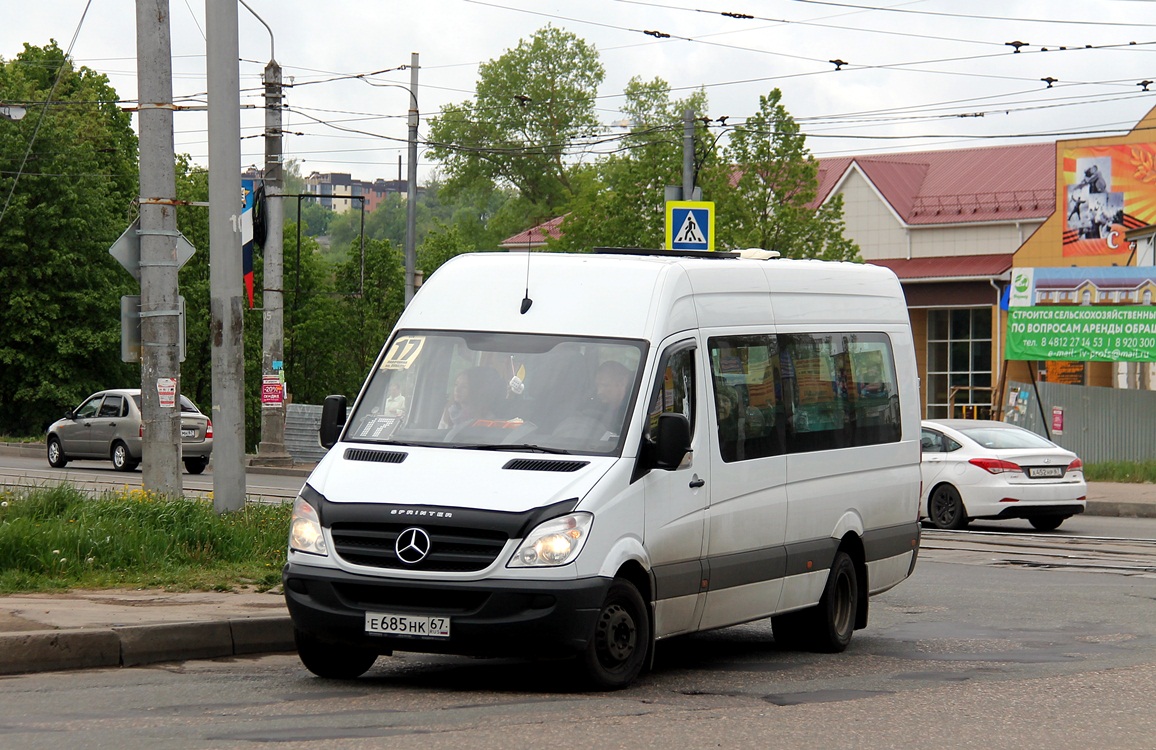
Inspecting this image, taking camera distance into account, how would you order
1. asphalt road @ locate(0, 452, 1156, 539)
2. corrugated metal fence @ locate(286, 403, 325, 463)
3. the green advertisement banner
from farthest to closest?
corrugated metal fence @ locate(286, 403, 325, 463), the green advertisement banner, asphalt road @ locate(0, 452, 1156, 539)

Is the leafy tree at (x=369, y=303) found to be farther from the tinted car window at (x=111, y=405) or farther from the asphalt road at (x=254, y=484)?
the tinted car window at (x=111, y=405)

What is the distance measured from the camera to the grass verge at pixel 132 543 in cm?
1112

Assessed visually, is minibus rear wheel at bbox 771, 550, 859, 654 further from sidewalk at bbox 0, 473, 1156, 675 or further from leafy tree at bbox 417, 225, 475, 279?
leafy tree at bbox 417, 225, 475, 279

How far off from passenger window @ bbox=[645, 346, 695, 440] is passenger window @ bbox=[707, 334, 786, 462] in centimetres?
24

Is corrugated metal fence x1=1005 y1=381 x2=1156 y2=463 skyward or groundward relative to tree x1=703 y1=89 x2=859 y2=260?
groundward

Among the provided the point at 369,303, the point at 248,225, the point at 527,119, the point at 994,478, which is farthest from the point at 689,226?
the point at 527,119

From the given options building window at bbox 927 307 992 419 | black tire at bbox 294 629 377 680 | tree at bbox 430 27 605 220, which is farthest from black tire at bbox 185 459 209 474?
tree at bbox 430 27 605 220

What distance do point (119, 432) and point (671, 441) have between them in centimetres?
2525

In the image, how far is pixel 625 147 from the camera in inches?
2265

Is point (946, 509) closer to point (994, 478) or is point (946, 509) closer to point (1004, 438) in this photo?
point (994, 478)

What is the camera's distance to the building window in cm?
5247

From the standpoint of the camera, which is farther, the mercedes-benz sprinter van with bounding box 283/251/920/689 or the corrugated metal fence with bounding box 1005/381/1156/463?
the corrugated metal fence with bounding box 1005/381/1156/463

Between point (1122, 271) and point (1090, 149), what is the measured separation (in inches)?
370

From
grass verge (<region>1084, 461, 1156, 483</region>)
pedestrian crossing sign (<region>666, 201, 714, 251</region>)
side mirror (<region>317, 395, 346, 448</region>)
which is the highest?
pedestrian crossing sign (<region>666, 201, 714, 251</region>)
